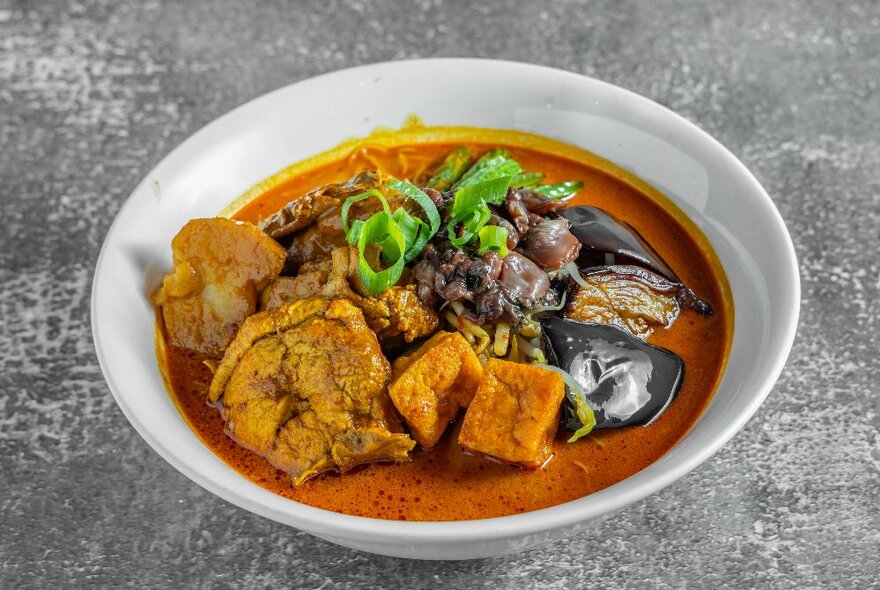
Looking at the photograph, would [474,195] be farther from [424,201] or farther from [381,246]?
[381,246]

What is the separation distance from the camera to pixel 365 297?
3.52 meters

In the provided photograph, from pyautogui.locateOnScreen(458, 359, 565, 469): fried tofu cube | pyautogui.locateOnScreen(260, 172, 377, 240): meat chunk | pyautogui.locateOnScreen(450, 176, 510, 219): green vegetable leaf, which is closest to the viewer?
pyautogui.locateOnScreen(458, 359, 565, 469): fried tofu cube

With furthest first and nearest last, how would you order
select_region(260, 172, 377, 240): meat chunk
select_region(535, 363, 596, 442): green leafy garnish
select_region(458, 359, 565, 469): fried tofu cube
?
select_region(260, 172, 377, 240): meat chunk → select_region(535, 363, 596, 442): green leafy garnish → select_region(458, 359, 565, 469): fried tofu cube

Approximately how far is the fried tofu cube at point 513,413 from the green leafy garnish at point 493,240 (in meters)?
0.46

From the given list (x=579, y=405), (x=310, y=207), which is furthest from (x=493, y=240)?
(x=310, y=207)

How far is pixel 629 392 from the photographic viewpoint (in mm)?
3494

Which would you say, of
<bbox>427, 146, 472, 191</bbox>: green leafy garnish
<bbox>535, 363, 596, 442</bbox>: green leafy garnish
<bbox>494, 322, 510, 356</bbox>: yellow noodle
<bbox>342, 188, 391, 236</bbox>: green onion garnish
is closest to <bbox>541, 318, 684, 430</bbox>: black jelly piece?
<bbox>535, 363, 596, 442</bbox>: green leafy garnish

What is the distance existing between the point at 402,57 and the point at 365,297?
2.99m

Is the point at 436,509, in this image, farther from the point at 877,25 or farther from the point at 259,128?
the point at 877,25

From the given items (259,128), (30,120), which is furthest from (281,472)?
(30,120)

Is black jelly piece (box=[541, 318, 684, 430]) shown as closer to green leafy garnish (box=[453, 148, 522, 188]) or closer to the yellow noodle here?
the yellow noodle

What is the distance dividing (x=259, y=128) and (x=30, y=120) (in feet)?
6.68

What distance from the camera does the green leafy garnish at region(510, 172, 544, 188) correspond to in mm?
4422

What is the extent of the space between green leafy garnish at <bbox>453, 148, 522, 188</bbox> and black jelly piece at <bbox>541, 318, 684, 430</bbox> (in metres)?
1.06
